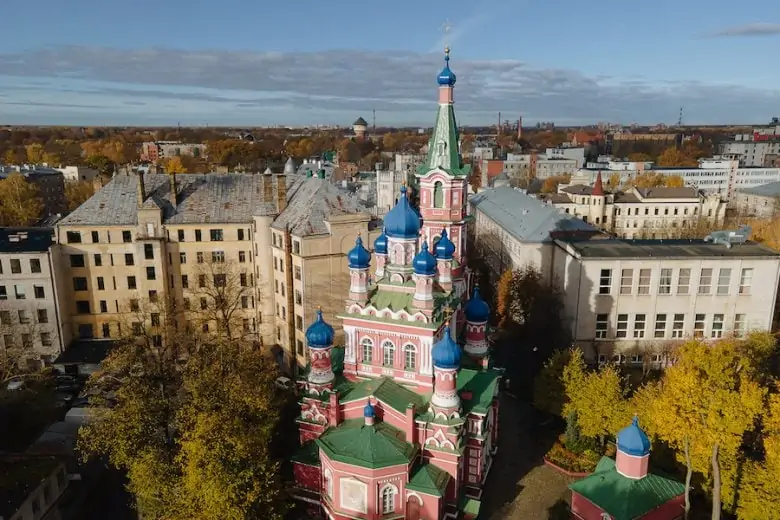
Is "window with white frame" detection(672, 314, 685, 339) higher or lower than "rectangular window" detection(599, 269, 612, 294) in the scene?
lower

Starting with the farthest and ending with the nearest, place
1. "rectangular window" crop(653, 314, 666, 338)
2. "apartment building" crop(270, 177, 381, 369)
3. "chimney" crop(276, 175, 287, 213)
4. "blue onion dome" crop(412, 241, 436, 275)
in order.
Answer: "chimney" crop(276, 175, 287, 213), "rectangular window" crop(653, 314, 666, 338), "apartment building" crop(270, 177, 381, 369), "blue onion dome" crop(412, 241, 436, 275)

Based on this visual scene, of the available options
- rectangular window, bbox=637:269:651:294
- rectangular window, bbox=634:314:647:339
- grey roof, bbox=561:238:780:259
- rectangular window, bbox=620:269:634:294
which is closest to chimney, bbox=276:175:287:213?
grey roof, bbox=561:238:780:259

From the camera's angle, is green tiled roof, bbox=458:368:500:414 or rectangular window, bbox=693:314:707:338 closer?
green tiled roof, bbox=458:368:500:414

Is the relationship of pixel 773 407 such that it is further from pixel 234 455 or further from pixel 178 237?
pixel 178 237

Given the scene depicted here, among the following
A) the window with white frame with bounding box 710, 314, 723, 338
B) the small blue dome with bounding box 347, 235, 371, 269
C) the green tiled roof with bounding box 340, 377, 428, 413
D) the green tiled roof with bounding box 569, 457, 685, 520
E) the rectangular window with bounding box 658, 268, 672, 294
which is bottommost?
the green tiled roof with bounding box 569, 457, 685, 520

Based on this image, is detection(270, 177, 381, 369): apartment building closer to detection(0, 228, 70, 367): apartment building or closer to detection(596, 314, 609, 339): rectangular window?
detection(0, 228, 70, 367): apartment building

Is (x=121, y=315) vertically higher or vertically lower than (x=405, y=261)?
lower

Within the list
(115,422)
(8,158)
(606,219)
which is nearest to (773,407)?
(115,422)

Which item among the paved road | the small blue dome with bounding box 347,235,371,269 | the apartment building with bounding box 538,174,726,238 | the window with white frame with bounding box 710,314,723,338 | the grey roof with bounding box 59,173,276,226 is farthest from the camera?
the apartment building with bounding box 538,174,726,238
